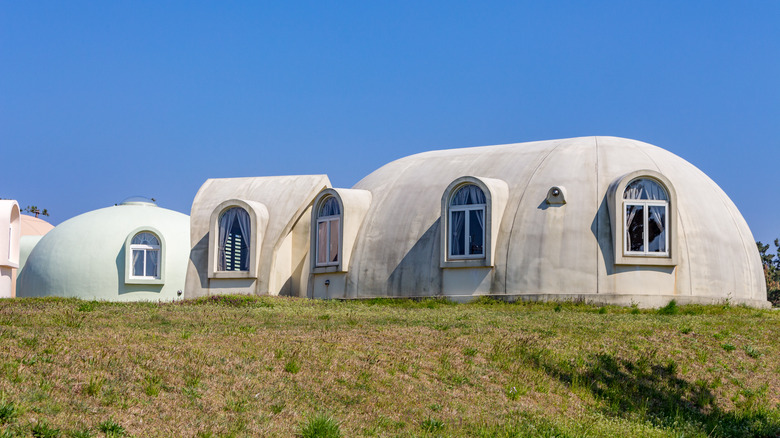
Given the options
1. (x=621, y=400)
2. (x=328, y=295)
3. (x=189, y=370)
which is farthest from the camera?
(x=328, y=295)

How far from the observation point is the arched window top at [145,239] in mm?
39375

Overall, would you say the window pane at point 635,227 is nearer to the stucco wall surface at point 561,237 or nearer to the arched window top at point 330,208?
the stucco wall surface at point 561,237

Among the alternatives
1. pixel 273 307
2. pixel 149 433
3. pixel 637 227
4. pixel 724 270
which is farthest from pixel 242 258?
pixel 149 433

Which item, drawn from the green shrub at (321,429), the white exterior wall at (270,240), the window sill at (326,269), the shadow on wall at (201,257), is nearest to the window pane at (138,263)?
the white exterior wall at (270,240)

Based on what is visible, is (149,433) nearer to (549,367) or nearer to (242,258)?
(549,367)

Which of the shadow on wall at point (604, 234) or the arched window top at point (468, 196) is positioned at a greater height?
the arched window top at point (468, 196)

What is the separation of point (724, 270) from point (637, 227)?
3165 mm

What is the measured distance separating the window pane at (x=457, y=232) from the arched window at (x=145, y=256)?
16928mm

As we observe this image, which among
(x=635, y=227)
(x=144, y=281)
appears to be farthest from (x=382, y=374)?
Answer: (x=144, y=281)

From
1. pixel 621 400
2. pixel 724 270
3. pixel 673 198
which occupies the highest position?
pixel 673 198

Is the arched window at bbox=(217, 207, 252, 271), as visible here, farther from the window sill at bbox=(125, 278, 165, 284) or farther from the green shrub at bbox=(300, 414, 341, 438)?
the green shrub at bbox=(300, 414, 341, 438)

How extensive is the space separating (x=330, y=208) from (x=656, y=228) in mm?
10393

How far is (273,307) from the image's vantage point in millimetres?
25297

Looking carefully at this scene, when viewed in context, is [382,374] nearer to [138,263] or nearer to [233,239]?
[233,239]
